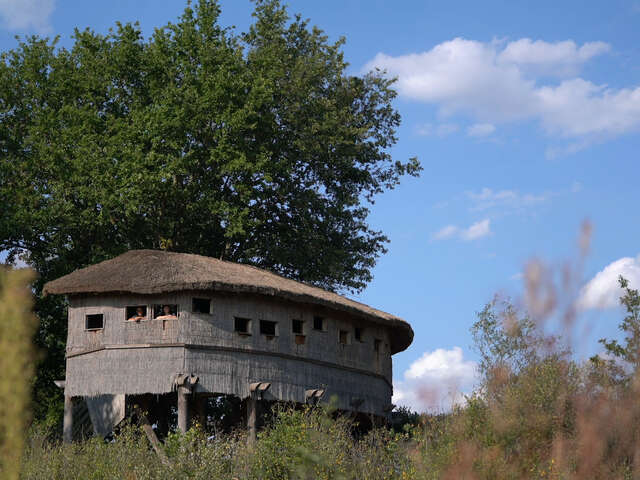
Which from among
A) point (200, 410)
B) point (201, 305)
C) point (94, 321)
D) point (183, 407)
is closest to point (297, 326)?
point (201, 305)

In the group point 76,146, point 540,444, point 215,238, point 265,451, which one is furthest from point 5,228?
point 540,444

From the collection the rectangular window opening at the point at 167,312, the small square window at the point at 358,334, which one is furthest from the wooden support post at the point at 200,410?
the small square window at the point at 358,334

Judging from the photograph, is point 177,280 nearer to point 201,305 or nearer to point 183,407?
point 201,305

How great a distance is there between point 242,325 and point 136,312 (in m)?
3.11

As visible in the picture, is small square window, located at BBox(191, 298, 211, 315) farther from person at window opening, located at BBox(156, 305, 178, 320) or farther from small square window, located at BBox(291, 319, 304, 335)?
small square window, located at BBox(291, 319, 304, 335)

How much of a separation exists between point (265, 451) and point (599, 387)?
1099 cm

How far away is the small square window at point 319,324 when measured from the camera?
2605cm

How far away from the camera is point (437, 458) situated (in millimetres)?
14344

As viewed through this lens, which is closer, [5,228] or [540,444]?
[540,444]

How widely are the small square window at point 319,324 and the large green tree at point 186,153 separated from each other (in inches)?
238

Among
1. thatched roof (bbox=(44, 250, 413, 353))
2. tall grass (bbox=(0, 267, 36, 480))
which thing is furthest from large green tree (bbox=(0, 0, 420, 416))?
tall grass (bbox=(0, 267, 36, 480))

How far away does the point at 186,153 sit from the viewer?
103ft

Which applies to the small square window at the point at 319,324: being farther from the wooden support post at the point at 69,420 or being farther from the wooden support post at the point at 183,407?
the wooden support post at the point at 69,420

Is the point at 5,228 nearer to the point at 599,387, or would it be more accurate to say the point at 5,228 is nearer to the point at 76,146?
the point at 76,146
